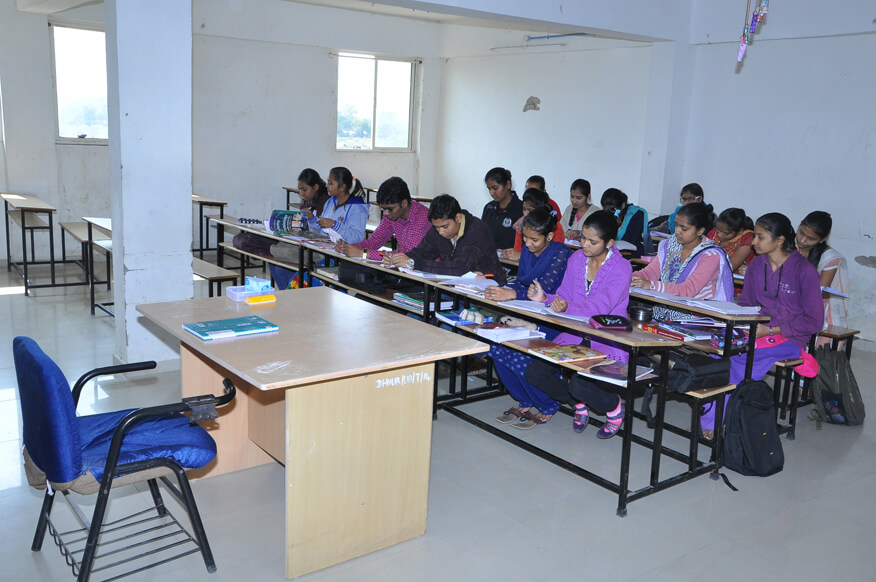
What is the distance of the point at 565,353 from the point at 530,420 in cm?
92

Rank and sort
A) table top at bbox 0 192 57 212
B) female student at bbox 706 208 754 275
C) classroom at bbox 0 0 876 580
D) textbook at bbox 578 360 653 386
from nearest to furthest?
1. classroom at bbox 0 0 876 580
2. textbook at bbox 578 360 653 386
3. female student at bbox 706 208 754 275
4. table top at bbox 0 192 57 212

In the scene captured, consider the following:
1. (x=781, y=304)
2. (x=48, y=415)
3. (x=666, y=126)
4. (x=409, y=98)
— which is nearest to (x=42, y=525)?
(x=48, y=415)

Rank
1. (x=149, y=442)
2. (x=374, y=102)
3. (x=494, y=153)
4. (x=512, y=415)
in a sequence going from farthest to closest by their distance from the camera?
(x=374, y=102), (x=494, y=153), (x=512, y=415), (x=149, y=442)

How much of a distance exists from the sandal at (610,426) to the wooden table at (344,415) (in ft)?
4.85

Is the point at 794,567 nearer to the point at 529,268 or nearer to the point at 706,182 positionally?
the point at 529,268

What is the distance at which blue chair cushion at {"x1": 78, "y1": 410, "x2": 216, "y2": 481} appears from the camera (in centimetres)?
254

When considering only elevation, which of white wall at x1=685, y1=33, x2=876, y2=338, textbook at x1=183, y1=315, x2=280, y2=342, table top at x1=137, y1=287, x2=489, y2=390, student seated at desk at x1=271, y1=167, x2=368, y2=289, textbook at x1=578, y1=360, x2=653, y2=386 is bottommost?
textbook at x1=578, y1=360, x2=653, y2=386

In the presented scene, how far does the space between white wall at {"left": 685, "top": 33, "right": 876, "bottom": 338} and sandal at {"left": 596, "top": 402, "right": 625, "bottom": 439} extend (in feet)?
12.9

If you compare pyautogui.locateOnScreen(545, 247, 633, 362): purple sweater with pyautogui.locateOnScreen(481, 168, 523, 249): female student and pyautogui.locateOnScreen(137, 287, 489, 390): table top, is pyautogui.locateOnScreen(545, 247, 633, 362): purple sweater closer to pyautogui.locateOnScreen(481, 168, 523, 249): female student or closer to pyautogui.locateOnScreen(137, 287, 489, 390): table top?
pyautogui.locateOnScreen(137, 287, 489, 390): table top

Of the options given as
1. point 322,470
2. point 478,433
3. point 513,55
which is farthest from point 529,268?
point 513,55

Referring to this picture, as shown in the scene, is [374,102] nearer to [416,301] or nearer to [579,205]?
[579,205]

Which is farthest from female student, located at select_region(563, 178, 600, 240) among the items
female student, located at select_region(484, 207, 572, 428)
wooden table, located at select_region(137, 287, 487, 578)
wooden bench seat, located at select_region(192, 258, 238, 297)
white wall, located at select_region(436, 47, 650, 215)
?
wooden table, located at select_region(137, 287, 487, 578)

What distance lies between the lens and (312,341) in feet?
9.80

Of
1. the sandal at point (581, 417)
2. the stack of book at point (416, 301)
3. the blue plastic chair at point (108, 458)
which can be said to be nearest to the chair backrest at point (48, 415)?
the blue plastic chair at point (108, 458)
